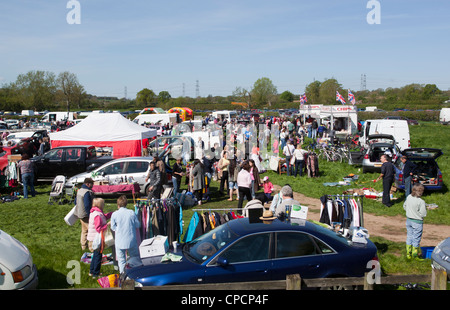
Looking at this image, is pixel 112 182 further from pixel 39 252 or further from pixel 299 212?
pixel 299 212

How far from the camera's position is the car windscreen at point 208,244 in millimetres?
5848

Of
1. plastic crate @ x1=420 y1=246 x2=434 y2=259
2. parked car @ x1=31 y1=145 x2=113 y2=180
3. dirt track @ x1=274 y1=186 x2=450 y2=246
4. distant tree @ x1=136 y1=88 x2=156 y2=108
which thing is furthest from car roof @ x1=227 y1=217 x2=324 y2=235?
distant tree @ x1=136 y1=88 x2=156 y2=108

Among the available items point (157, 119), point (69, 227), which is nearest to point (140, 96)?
point (157, 119)

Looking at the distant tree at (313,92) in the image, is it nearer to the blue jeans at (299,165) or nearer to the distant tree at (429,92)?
the distant tree at (429,92)

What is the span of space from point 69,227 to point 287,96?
107771mm

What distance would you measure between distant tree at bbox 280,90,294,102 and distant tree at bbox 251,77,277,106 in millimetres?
23513

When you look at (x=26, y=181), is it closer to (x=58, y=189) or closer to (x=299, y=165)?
(x=58, y=189)

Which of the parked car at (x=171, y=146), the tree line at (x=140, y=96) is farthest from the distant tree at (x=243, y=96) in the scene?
the parked car at (x=171, y=146)

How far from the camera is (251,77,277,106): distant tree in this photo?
289 ft

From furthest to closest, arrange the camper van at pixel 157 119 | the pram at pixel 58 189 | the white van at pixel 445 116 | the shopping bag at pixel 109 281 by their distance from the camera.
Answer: the white van at pixel 445 116
the camper van at pixel 157 119
the pram at pixel 58 189
the shopping bag at pixel 109 281

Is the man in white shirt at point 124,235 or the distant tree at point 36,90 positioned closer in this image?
the man in white shirt at point 124,235

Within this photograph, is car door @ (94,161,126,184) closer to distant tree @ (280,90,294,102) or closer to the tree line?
the tree line

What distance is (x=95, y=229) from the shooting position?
24.4ft
